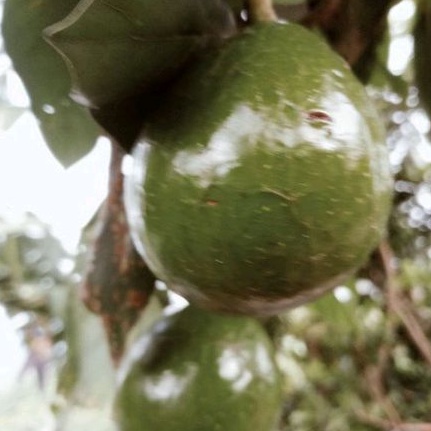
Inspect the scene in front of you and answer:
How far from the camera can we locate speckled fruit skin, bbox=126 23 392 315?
1.34ft

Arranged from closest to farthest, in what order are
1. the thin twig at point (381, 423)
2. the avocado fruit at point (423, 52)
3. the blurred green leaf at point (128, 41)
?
the blurred green leaf at point (128, 41) < the avocado fruit at point (423, 52) < the thin twig at point (381, 423)

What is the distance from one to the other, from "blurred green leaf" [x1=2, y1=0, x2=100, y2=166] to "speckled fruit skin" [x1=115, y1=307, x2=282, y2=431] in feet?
0.61

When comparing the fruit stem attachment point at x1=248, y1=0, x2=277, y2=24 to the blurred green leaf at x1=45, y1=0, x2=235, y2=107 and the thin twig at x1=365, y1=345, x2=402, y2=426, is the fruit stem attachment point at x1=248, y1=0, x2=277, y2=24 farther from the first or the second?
the thin twig at x1=365, y1=345, x2=402, y2=426

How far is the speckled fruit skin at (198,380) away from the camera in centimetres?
60

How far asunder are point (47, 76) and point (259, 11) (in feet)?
0.62

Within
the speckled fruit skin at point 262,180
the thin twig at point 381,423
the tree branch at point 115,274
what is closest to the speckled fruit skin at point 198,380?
the tree branch at point 115,274

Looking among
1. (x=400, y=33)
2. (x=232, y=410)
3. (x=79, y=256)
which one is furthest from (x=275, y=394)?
(x=400, y=33)

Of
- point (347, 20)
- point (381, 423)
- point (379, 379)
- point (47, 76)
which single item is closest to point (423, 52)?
point (347, 20)

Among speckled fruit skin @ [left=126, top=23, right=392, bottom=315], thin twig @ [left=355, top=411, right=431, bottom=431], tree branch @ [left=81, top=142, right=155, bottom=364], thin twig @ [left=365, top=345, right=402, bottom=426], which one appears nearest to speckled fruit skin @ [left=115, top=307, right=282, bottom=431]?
tree branch @ [left=81, top=142, right=155, bottom=364]

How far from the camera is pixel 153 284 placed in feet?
2.32

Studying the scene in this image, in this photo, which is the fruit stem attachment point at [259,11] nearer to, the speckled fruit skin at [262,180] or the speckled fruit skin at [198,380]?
the speckled fruit skin at [262,180]

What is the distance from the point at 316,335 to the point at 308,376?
0.36 feet

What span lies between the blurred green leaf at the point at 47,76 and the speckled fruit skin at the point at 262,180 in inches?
5.6

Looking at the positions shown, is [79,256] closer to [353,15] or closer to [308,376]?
[353,15]
